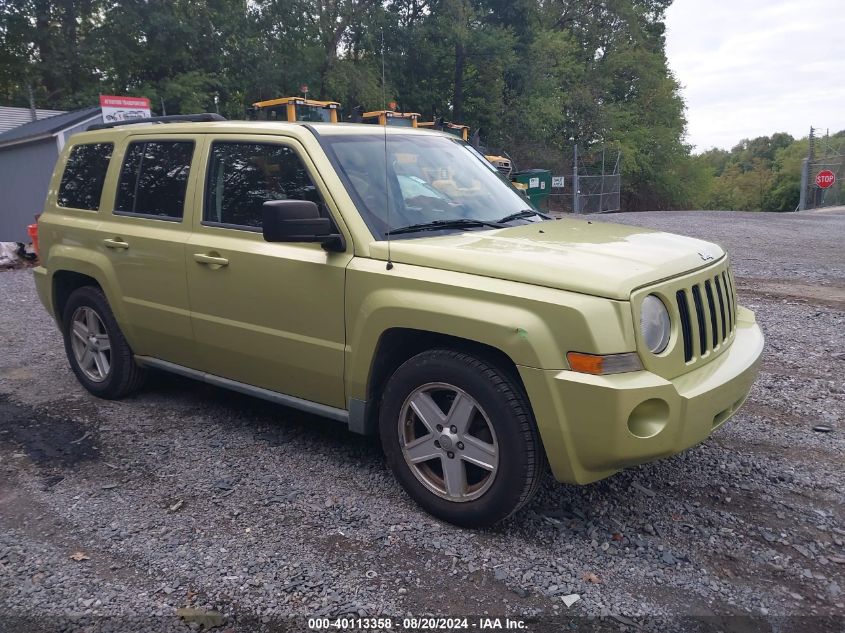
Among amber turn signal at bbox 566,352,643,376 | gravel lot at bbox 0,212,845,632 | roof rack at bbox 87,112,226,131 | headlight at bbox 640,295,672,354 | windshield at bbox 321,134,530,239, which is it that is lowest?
gravel lot at bbox 0,212,845,632

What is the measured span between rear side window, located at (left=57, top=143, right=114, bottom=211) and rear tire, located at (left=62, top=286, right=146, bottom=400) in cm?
64

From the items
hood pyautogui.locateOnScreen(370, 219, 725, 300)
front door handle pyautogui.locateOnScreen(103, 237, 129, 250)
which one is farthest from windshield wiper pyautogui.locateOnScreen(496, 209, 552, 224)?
front door handle pyautogui.locateOnScreen(103, 237, 129, 250)

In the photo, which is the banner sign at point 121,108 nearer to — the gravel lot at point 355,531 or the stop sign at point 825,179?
the gravel lot at point 355,531

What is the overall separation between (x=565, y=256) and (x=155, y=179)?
9.31 feet

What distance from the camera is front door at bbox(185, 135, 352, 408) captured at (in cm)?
368

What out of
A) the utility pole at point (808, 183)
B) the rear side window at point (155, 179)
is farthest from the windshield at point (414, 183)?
the utility pole at point (808, 183)

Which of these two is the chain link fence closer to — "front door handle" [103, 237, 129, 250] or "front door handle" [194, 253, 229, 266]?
"front door handle" [103, 237, 129, 250]

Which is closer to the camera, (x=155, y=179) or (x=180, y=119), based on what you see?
(x=155, y=179)

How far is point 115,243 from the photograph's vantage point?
469cm

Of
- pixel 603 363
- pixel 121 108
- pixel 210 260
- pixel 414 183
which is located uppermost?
pixel 121 108

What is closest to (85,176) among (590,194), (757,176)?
(590,194)

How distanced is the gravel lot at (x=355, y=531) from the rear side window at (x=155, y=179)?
144 centimetres

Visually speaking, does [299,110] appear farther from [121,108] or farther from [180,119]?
[180,119]

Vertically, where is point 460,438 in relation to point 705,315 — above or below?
below
